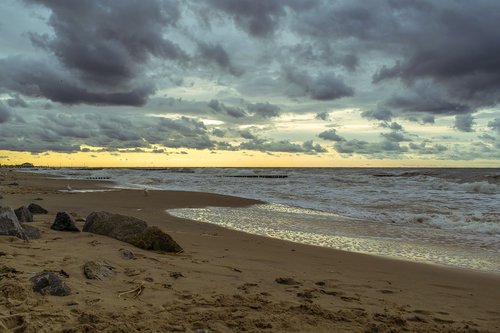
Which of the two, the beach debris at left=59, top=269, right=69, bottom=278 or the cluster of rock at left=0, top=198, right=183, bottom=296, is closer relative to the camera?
the cluster of rock at left=0, top=198, right=183, bottom=296

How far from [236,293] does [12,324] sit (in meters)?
2.35

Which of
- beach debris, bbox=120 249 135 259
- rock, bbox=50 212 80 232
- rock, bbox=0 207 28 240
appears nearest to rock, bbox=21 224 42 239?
rock, bbox=0 207 28 240

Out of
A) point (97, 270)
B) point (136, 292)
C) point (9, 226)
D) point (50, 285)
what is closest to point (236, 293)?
point (136, 292)

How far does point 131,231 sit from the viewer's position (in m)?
7.60

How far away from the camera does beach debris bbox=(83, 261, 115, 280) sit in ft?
15.8

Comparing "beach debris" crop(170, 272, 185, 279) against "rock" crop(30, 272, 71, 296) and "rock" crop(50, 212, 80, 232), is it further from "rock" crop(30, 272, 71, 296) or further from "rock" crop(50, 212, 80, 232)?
"rock" crop(50, 212, 80, 232)

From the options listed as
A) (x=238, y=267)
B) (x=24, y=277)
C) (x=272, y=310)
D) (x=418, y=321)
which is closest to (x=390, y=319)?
(x=418, y=321)

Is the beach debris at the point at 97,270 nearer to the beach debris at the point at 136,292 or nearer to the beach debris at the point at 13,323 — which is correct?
the beach debris at the point at 136,292

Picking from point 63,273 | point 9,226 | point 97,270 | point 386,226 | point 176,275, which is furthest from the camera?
point 386,226

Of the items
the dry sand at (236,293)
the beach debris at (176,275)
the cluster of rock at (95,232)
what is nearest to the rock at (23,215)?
the cluster of rock at (95,232)

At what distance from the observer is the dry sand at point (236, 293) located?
379cm

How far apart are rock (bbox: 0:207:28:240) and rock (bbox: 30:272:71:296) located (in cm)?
276

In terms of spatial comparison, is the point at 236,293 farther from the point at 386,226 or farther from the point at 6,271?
the point at 386,226

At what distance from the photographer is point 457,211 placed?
1502 cm
